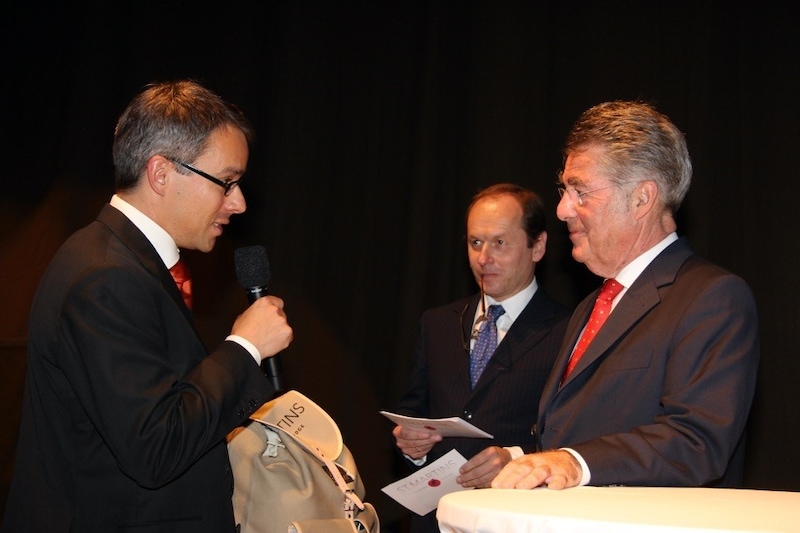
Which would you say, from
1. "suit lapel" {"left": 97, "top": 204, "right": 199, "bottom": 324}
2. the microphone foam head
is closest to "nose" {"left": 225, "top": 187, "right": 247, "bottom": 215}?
the microphone foam head

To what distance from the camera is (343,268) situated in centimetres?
411

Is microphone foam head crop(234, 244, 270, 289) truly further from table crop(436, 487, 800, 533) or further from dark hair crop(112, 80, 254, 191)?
table crop(436, 487, 800, 533)

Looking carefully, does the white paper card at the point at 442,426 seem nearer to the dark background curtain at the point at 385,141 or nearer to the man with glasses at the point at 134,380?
the man with glasses at the point at 134,380

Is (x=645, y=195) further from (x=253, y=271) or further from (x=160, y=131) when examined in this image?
(x=160, y=131)

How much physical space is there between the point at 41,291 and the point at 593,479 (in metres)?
1.29

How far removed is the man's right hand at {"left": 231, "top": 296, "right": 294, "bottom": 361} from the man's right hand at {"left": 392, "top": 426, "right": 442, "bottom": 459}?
3.42ft

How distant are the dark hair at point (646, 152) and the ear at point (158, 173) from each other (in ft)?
3.87

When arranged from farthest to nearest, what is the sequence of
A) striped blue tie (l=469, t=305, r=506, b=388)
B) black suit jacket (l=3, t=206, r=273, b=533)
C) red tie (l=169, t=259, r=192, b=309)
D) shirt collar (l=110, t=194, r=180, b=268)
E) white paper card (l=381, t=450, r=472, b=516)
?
red tie (l=169, t=259, r=192, b=309)
striped blue tie (l=469, t=305, r=506, b=388)
white paper card (l=381, t=450, r=472, b=516)
shirt collar (l=110, t=194, r=180, b=268)
black suit jacket (l=3, t=206, r=273, b=533)

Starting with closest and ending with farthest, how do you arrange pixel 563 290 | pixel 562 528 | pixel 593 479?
pixel 562 528 < pixel 593 479 < pixel 563 290

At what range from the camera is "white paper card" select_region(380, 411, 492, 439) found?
2.54 meters

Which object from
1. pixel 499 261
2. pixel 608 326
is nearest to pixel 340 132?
pixel 499 261

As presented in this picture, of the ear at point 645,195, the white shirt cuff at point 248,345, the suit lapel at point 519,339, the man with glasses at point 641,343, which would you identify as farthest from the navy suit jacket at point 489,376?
the white shirt cuff at point 248,345

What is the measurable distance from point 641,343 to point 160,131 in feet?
4.22

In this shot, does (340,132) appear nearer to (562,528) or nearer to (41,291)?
(41,291)
